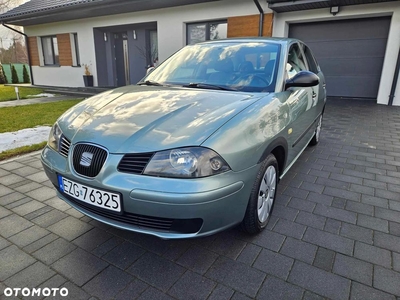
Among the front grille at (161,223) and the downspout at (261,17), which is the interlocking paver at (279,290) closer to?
the front grille at (161,223)

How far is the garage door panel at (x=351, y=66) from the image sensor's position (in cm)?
869

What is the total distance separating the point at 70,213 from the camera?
2512 mm

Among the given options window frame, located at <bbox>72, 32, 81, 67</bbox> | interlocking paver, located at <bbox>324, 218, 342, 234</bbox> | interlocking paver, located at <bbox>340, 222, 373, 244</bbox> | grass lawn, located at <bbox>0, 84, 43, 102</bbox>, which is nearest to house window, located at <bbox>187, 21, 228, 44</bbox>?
window frame, located at <bbox>72, 32, 81, 67</bbox>

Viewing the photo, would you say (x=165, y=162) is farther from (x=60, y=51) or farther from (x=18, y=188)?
(x=60, y=51)

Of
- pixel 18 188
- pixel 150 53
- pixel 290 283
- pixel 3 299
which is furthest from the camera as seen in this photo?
pixel 150 53

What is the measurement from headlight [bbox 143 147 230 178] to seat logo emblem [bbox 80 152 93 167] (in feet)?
1.34

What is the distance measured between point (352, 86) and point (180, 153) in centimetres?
933

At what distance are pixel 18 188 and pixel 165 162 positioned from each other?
2.23 meters

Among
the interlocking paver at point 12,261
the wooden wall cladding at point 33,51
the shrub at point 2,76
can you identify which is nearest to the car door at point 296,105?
the interlocking paver at point 12,261

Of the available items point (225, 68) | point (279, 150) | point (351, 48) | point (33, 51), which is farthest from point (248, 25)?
point (33, 51)

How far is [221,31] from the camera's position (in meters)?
9.64

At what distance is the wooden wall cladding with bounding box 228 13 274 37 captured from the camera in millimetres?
8695

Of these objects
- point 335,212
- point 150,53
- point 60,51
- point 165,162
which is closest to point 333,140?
point 335,212

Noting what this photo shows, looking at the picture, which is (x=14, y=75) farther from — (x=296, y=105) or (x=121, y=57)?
(x=296, y=105)
